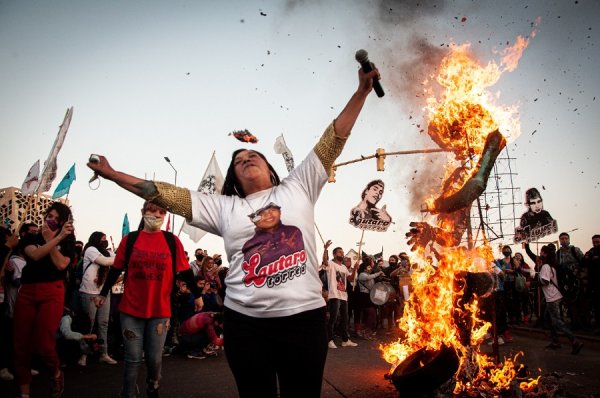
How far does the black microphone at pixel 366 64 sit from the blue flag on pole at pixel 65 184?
12578 millimetres

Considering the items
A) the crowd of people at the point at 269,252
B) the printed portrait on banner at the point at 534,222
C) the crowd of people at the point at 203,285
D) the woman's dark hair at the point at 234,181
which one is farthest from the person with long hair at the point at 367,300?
the crowd of people at the point at 269,252

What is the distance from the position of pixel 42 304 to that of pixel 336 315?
756 centimetres

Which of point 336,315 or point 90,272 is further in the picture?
point 336,315

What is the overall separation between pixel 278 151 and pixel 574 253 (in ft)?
31.5

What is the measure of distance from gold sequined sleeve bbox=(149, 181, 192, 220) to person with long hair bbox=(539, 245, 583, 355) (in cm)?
942

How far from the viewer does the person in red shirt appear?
423 cm

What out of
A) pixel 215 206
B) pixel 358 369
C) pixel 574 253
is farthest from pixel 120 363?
pixel 574 253

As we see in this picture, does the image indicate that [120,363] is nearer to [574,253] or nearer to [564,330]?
[564,330]

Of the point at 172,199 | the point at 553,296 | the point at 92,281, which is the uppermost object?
the point at 172,199

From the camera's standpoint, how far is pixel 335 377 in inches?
277

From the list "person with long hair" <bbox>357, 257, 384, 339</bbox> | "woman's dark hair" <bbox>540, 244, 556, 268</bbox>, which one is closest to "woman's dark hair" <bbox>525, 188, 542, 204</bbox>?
"person with long hair" <bbox>357, 257, 384, 339</bbox>

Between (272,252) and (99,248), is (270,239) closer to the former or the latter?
(272,252)

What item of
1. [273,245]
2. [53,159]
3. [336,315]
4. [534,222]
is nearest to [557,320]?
[336,315]

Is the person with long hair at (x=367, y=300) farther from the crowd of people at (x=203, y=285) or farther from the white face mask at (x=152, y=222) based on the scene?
the white face mask at (x=152, y=222)
